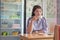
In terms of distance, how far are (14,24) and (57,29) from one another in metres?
3.40

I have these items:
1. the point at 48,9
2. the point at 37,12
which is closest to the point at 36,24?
the point at 37,12

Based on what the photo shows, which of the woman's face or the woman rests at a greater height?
the woman's face

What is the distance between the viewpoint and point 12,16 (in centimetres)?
448

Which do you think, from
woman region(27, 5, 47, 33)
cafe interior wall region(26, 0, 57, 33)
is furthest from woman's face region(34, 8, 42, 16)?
cafe interior wall region(26, 0, 57, 33)

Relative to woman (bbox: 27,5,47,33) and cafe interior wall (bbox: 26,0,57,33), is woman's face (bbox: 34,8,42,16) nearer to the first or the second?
woman (bbox: 27,5,47,33)

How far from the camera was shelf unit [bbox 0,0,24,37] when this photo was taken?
4445mm

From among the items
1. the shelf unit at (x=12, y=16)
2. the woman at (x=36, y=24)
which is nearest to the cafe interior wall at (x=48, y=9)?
the shelf unit at (x=12, y=16)

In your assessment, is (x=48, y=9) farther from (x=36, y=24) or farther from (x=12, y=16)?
(x=36, y=24)

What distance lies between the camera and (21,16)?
4504 millimetres

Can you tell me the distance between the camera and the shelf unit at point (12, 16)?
445cm

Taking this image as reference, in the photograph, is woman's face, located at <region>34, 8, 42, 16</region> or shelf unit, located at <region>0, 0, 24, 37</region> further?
shelf unit, located at <region>0, 0, 24, 37</region>

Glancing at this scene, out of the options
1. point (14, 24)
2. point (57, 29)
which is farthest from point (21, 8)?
point (57, 29)

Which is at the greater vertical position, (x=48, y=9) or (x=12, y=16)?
(x=48, y=9)

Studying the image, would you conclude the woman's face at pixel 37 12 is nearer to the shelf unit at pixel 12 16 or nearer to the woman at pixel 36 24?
the woman at pixel 36 24
